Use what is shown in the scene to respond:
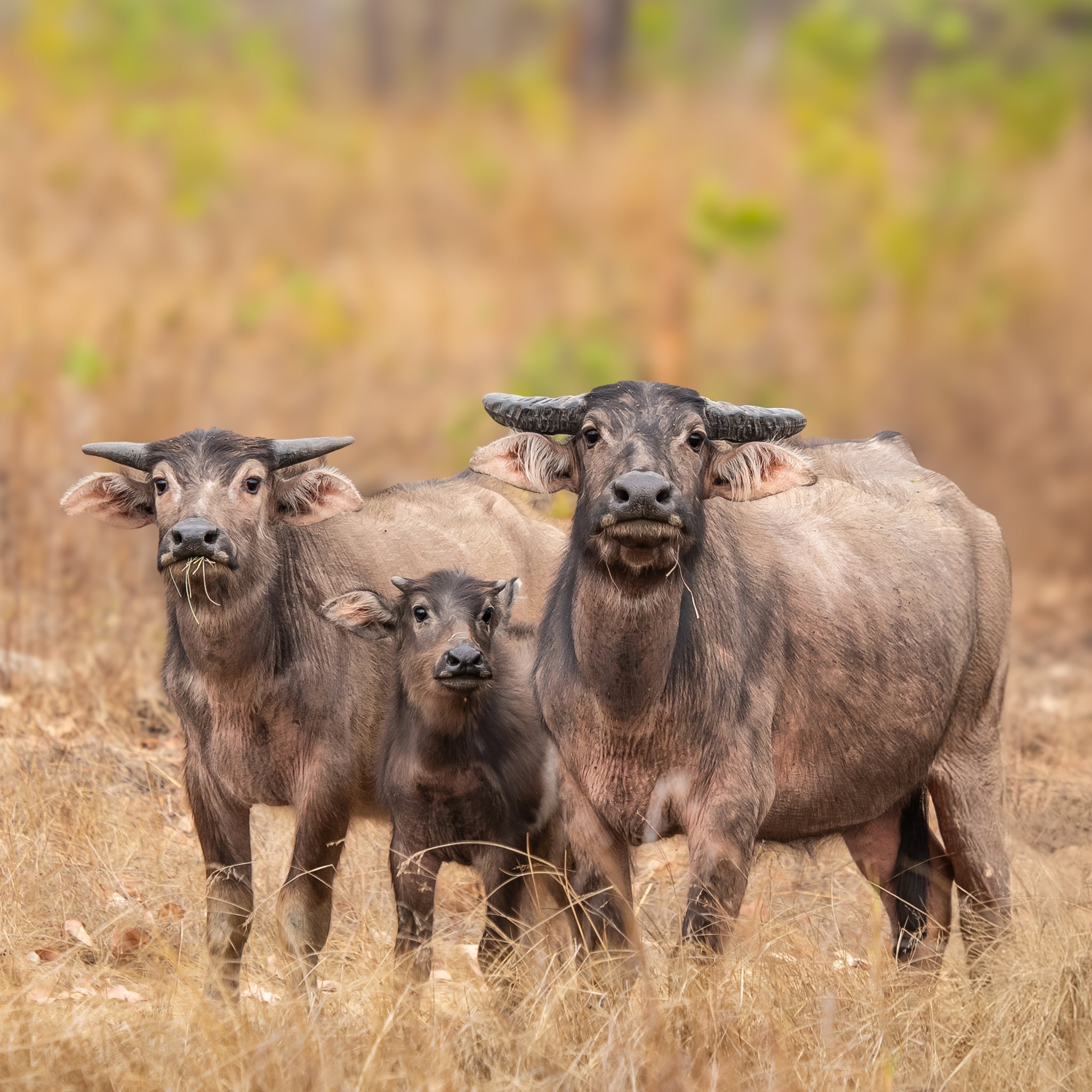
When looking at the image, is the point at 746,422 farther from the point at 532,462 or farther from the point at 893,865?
the point at 893,865

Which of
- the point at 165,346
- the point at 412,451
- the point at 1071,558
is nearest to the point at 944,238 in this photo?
the point at 1071,558

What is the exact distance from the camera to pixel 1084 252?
18516 millimetres

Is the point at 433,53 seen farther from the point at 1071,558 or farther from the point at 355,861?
the point at 355,861

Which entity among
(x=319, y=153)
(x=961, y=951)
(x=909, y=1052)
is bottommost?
(x=961, y=951)

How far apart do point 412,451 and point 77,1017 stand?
11661mm

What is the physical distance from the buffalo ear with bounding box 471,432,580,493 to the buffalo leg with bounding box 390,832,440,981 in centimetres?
146

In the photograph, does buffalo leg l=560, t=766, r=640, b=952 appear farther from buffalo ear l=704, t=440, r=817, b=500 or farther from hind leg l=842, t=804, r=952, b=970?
hind leg l=842, t=804, r=952, b=970

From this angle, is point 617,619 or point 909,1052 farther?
point 617,619

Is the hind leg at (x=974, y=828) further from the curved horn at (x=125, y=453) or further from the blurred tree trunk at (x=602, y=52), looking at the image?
the blurred tree trunk at (x=602, y=52)

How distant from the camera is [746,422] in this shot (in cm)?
537

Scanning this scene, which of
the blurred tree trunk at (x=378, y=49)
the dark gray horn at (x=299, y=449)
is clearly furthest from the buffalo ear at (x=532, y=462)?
the blurred tree trunk at (x=378, y=49)

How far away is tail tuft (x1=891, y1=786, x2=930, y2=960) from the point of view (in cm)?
676

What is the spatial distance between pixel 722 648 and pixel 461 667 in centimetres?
103

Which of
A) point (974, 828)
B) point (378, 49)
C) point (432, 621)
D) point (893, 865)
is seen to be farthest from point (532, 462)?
point (378, 49)
